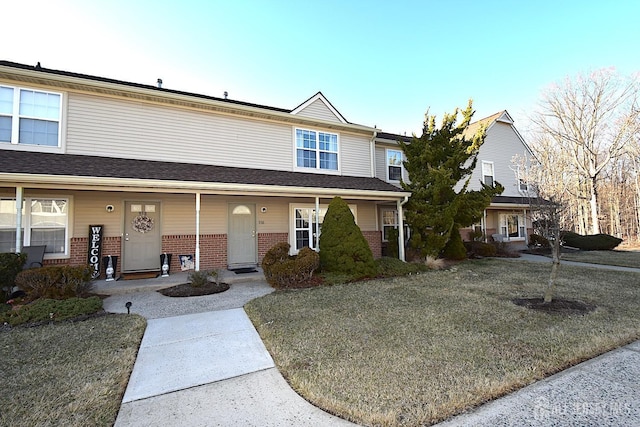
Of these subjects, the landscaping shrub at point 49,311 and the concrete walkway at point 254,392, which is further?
the landscaping shrub at point 49,311

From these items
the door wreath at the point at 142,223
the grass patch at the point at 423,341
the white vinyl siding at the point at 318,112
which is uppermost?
the white vinyl siding at the point at 318,112

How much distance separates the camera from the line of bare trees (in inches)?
754

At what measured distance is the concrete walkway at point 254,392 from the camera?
240 centimetres

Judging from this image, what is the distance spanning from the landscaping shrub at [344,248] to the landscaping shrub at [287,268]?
60cm

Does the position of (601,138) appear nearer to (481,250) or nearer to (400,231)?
(481,250)

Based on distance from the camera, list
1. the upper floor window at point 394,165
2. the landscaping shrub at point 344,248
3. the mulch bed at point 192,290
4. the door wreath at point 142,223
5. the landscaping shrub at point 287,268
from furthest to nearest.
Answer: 1. the upper floor window at point 394,165
2. the door wreath at point 142,223
3. the landscaping shrub at point 344,248
4. the landscaping shrub at point 287,268
5. the mulch bed at point 192,290

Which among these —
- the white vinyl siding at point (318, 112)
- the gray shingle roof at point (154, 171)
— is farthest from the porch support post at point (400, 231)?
the white vinyl siding at point (318, 112)

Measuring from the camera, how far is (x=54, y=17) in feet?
25.2

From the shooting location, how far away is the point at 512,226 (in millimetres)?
17609

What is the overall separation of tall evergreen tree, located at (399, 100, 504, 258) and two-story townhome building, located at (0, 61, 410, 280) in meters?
1.10

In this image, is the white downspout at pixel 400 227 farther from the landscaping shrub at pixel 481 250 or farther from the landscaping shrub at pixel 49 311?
the landscaping shrub at pixel 49 311

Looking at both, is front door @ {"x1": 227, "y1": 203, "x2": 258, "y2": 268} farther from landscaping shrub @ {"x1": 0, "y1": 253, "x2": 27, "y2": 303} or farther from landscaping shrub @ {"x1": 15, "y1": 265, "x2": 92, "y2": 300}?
landscaping shrub @ {"x1": 0, "y1": 253, "x2": 27, "y2": 303}

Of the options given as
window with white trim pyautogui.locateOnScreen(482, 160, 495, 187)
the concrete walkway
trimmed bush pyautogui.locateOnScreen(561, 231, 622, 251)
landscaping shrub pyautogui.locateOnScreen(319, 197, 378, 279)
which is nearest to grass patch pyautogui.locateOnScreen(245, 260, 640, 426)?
the concrete walkway

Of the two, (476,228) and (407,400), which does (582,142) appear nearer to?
(476,228)
